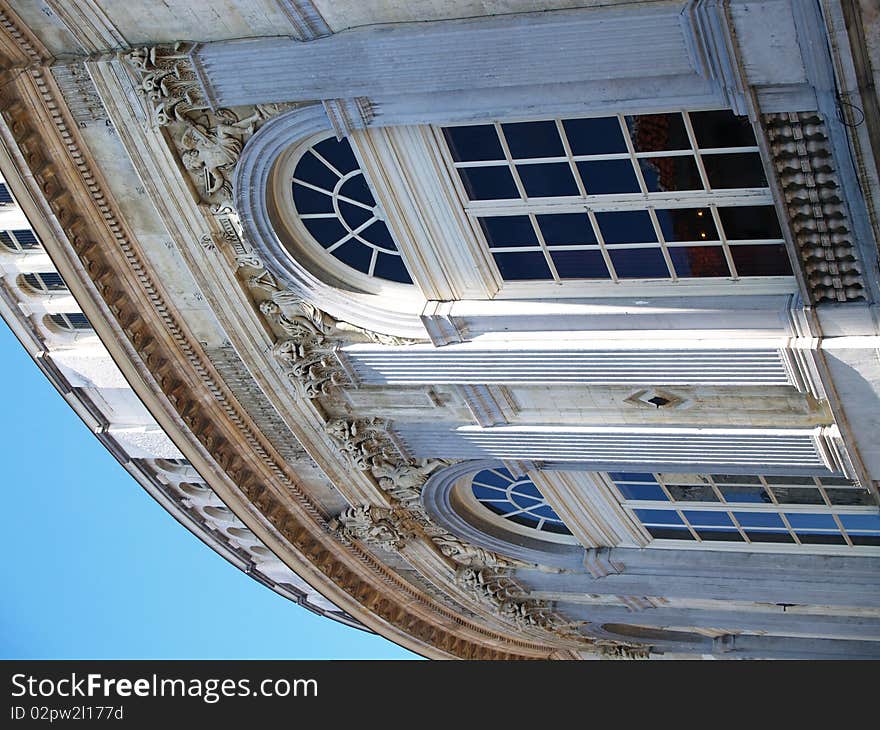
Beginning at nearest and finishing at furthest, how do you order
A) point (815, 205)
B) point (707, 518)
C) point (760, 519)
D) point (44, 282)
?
point (815, 205) → point (44, 282) → point (760, 519) → point (707, 518)

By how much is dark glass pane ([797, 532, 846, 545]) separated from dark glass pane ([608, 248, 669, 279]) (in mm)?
7086

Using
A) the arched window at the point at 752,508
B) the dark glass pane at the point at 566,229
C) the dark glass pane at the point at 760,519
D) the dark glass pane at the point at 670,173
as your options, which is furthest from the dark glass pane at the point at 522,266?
the dark glass pane at the point at 760,519

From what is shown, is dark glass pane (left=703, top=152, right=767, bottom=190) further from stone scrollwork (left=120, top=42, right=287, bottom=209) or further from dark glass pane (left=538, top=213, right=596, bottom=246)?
stone scrollwork (left=120, top=42, right=287, bottom=209)

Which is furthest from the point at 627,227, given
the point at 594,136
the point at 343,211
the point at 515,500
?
the point at 515,500

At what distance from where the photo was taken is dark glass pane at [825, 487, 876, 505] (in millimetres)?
20266

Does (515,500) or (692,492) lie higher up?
(515,500)

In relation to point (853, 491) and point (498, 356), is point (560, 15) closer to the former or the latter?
point (498, 356)

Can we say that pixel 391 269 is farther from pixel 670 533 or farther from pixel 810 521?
pixel 810 521

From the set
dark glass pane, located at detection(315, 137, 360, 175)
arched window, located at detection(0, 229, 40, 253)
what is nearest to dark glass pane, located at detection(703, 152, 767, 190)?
dark glass pane, located at detection(315, 137, 360, 175)

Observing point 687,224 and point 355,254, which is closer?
point 687,224

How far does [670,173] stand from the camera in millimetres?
15461

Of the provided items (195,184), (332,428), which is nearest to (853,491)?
(332,428)

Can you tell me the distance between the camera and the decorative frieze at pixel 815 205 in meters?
13.9

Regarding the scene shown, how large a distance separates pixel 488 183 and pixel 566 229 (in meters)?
1.14
